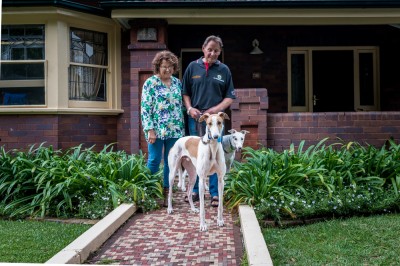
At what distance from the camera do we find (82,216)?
550cm

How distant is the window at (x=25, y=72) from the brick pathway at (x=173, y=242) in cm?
462

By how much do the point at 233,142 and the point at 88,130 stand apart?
164 inches

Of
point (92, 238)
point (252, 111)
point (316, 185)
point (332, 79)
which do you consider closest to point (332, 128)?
point (252, 111)

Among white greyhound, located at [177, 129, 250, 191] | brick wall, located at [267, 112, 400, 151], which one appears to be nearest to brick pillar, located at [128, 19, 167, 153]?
brick wall, located at [267, 112, 400, 151]

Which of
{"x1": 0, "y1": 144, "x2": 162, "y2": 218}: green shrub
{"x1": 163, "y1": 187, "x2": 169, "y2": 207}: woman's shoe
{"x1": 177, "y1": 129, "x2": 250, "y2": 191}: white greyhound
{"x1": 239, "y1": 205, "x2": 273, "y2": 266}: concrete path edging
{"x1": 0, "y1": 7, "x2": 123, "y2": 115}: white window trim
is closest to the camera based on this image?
{"x1": 239, "y1": 205, "x2": 273, "y2": 266}: concrete path edging

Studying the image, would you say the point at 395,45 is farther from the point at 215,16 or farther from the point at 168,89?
the point at 168,89

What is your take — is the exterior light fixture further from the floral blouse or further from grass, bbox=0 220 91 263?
grass, bbox=0 220 91 263

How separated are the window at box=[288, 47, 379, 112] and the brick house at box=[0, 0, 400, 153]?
45cm

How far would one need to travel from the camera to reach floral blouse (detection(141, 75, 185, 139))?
527cm

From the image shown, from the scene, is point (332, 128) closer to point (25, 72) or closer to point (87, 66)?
point (87, 66)

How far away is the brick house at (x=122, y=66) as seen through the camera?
8195 mm

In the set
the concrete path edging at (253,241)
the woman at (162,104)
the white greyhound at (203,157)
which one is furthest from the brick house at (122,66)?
the concrete path edging at (253,241)

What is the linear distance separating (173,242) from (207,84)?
1860 millimetres

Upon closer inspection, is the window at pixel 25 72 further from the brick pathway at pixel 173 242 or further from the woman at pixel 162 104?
the brick pathway at pixel 173 242
